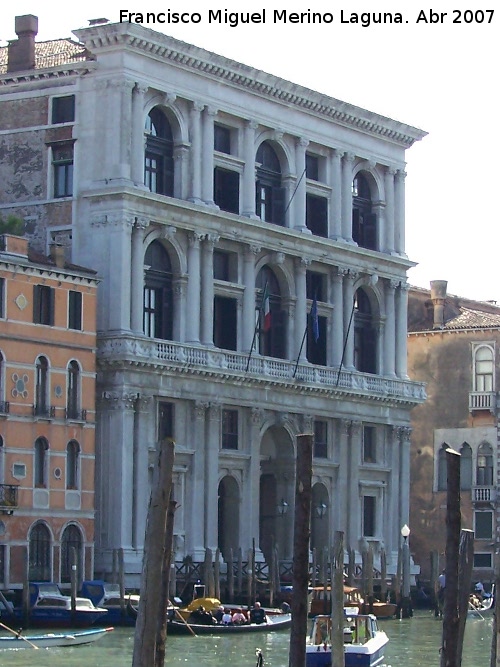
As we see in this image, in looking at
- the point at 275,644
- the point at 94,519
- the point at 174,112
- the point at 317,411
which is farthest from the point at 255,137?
the point at 275,644

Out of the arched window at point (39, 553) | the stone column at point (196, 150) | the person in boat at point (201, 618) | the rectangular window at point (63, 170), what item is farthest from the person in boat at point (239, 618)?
the rectangular window at point (63, 170)

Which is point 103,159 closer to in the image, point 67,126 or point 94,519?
point 67,126

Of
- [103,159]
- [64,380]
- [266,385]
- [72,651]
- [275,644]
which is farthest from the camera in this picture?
[266,385]

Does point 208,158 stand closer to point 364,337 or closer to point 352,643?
→ point 364,337

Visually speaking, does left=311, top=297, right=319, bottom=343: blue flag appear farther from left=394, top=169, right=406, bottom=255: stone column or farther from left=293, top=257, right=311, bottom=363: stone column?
left=394, top=169, right=406, bottom=255: stone column

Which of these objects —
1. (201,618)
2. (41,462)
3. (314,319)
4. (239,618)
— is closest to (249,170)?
(314,319)

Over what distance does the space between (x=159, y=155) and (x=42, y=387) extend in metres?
8.49

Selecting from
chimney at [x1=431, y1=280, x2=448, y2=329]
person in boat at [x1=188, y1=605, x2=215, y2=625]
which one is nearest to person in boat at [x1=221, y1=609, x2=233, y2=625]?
person in boat at [x1=188, y1=605, x2=215, y2=625]

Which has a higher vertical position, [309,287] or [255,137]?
[255,137]

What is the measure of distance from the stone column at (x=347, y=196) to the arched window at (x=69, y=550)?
14951mm

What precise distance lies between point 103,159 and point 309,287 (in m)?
9.47

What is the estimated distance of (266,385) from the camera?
191ft

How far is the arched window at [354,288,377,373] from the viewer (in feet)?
210

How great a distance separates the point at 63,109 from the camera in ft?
182
